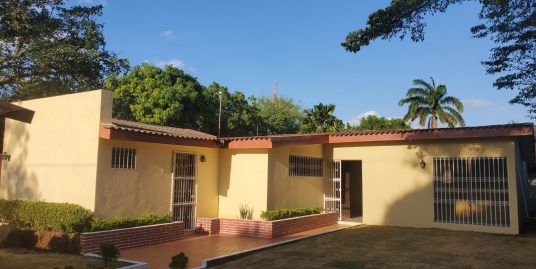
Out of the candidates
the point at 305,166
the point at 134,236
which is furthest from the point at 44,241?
the point at 305,166

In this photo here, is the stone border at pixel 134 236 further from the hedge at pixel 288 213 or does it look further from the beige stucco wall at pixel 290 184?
the beige stucco wall at pixel 290 184

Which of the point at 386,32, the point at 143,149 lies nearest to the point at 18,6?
the point at 143,149

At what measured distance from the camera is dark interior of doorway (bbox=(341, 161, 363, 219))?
1672cm

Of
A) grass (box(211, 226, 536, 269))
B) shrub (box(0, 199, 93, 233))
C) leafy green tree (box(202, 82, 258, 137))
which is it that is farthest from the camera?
leafy green tree (box(202, 82, 258, 137))

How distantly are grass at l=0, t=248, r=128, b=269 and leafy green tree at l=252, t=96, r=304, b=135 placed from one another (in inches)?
1106

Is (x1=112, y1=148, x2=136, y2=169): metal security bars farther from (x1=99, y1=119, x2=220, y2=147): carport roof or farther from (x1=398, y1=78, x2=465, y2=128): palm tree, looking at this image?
(x1=398, y1=78, x2=465, y2=128): palm tree

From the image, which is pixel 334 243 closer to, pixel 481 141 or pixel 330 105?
pixel 481 141

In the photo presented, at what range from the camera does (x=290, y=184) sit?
13.3m

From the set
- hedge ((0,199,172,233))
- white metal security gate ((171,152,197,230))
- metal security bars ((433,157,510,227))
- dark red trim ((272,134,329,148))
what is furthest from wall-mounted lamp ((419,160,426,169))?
hedge ((0,199,172,233))

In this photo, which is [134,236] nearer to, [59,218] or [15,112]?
[59,218]

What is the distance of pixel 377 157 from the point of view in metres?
14.3

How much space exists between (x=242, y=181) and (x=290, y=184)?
1.60 m

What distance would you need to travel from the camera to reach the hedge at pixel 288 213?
11.7 metres

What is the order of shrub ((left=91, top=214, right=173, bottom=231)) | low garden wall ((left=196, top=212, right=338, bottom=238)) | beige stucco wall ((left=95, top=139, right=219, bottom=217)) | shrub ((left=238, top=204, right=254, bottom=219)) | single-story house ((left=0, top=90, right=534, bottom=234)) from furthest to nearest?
shrub ((left=238, top=204, right=254, bottom=219)) → low garden wall ((left=196, top=212, right=338, bottom=238)) → single-story house ((left=0, top=90, right=534, bottom=234)) → beige stucco wall ((left=95, top=139, right=219, bottom=217)) → shrub ((left=91, top=214, right=173, bottom=231))
